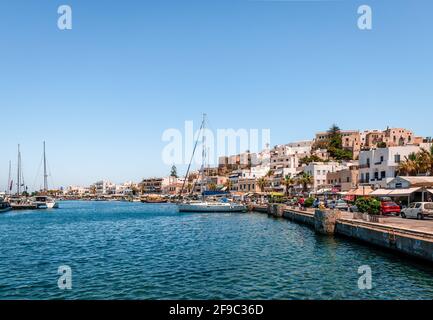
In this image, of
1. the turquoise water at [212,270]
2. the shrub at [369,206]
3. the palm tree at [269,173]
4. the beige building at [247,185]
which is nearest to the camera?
the turquoise water at [212,270]

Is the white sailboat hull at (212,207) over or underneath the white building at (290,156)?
underneath

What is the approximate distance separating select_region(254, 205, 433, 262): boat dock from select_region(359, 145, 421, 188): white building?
2236cm

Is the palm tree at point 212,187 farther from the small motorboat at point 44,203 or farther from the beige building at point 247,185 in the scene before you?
the small motorboat at point 44,203

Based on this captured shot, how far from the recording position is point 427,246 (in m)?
20.8

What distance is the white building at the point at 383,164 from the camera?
204 feet

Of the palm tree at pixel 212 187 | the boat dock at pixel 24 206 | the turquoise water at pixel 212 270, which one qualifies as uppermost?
the palm tree at pixel 212 187

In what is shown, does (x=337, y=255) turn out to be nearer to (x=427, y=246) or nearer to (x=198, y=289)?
(x=427, y=246)

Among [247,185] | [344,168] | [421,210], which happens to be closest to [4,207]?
[247,185]

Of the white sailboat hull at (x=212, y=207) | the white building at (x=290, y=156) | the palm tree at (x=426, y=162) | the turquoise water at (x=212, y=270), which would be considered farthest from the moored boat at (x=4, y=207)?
the palm tree at (x=426, y=162)

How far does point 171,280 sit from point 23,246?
22.3m

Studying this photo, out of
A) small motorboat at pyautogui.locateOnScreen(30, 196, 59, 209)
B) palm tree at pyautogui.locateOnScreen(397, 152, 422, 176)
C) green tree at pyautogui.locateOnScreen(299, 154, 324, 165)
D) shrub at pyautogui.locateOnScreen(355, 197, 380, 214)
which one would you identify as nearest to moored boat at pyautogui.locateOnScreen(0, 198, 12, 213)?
small motorboat at pyautogui.locateOnScreen(30, 196, 59, 209)

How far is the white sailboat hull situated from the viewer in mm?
84875

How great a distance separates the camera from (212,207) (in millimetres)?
86625

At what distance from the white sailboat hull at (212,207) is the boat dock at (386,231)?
122 ft
